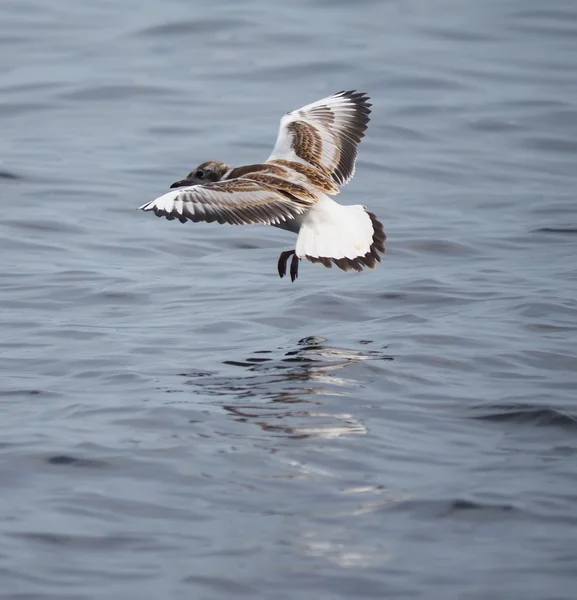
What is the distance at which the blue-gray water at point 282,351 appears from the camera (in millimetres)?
5273

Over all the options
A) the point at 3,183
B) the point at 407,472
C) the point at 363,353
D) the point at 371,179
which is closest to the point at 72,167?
the point at 3,183

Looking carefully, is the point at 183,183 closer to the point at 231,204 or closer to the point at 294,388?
the point at 231,204

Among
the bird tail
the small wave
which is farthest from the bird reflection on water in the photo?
the small wave

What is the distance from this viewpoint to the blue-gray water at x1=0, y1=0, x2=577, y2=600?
5.27 meters

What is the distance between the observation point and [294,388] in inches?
294

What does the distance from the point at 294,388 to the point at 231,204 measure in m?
1.94

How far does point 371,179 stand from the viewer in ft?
48.5

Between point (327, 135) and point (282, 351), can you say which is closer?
point (282, 351)

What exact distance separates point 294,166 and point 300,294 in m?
1.01

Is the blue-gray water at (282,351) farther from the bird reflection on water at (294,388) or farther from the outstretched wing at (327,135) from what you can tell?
the outstretched wing at (327,135)

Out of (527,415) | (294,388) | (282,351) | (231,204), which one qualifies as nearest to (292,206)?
(231,204)

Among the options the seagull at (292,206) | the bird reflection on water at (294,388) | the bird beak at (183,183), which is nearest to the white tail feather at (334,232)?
the seagull at (292,206)

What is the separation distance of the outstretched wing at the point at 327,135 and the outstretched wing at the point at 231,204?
4.63ft

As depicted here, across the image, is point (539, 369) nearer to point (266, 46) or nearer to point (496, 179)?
point (496, 179)
